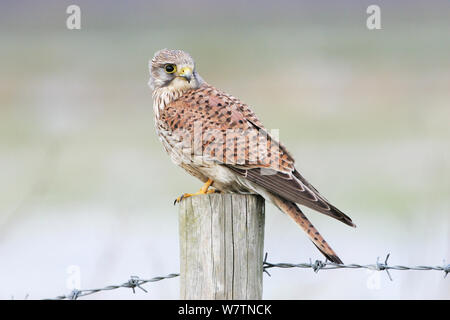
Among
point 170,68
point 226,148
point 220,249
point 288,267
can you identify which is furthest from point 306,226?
point 170,68

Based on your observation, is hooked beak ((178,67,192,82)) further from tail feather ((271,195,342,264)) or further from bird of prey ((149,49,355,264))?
tail feather ((271,195,342,264))

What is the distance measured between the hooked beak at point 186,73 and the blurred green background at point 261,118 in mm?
1072

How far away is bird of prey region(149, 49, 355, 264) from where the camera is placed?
470 cm

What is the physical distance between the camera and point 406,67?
468 inches

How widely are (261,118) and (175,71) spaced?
4340mm

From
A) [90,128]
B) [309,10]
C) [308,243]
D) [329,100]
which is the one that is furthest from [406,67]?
[308,243]

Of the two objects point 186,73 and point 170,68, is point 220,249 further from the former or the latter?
point 170,68

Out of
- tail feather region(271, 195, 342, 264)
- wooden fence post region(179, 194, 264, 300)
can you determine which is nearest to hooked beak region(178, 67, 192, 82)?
tail feather region(271, 195, 342, 264)

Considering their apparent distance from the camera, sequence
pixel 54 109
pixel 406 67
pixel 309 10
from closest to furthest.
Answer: pixel 54 109, pixel 406 67, pixel 309 10

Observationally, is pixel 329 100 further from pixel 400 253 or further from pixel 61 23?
pixel 61 23

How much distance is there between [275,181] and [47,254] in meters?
3.39

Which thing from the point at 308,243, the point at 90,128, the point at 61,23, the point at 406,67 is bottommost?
the point at 308,243

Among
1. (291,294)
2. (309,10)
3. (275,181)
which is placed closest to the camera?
(275,181)

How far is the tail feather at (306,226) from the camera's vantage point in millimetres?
4617
